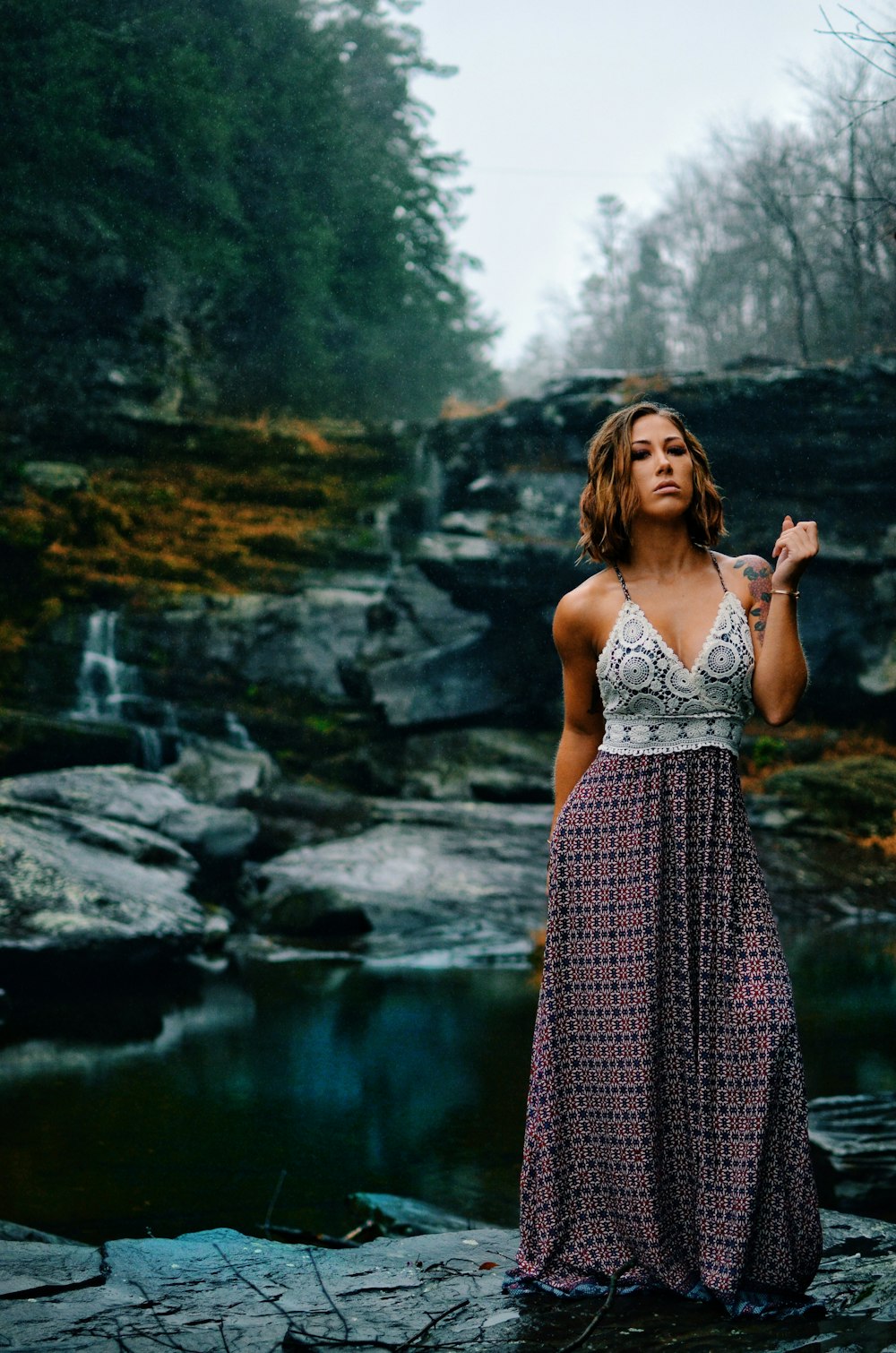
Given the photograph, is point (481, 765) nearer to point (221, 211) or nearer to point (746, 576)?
point (221, 211)

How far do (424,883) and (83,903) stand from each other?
339 centimetres

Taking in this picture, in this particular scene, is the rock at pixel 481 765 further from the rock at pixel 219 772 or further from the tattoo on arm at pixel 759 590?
the tattoo on arm at pixel 759 590

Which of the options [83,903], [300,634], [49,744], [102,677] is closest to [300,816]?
[49,744]

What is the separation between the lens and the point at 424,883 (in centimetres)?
1062

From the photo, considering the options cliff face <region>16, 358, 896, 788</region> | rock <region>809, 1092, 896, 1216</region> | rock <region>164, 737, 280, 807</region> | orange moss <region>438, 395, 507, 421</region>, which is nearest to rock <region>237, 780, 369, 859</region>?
rock <region>164, 737, 280, 807</region>

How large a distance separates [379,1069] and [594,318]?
2060 centimetres

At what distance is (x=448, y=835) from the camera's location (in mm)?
11617

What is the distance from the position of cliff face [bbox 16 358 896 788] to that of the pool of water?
22.9ft

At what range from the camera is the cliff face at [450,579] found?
15047 mm

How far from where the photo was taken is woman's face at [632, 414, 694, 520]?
2.44 metres

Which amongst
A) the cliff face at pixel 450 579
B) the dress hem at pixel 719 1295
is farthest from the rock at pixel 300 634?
the dress hem at pixel 719 1295

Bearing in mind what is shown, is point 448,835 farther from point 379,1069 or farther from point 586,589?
point 586,589

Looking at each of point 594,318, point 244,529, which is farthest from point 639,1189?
point 594,318

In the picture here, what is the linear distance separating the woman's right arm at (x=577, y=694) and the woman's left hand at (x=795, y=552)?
15.5 inches
